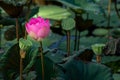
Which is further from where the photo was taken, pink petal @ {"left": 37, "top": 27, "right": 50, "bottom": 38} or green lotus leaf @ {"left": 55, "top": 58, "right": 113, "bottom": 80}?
green lotus leaf @ {"left": 55, "top": 58, "right": 113, "bottom": 80}

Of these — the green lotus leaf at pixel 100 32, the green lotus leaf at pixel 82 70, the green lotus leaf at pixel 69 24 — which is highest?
the green lotus leaf at pixel 69 24

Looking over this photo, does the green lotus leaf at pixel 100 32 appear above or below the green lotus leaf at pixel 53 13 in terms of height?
below

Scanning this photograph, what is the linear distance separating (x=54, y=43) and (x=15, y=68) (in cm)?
91

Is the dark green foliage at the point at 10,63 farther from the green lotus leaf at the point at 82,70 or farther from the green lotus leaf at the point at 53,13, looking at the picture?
the green lotus leaf at the point at 53,13

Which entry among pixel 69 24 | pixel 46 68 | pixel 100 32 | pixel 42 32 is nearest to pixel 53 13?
pixel 100 32

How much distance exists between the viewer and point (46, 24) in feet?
2.95

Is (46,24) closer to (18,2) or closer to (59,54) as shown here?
(18,2)

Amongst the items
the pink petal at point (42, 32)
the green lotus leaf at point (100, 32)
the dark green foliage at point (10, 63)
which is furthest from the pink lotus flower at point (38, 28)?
the green lotus leaf at point (100, 32)

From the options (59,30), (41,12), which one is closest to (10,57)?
(59,30)

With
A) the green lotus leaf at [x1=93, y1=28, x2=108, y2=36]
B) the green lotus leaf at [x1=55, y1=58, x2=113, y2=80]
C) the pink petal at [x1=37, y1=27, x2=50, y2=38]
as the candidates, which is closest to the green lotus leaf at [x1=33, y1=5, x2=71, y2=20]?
the green lotus leaf at [x1=93, y1=28, x2=108, y2=36]

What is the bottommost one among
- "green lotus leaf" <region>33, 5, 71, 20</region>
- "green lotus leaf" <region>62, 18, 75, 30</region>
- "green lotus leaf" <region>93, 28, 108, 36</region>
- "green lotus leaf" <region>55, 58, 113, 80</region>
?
"green lotus leaf" <region>93, 28, 108, 36</region>

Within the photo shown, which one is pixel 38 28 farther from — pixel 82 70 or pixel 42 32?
pixel 82 70

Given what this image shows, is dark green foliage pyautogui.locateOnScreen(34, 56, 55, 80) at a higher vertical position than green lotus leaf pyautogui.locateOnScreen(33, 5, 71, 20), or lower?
lower

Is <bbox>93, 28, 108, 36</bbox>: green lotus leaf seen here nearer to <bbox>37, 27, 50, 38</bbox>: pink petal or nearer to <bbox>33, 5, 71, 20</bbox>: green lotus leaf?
<bbox>33, 5, 71, 20</bbox>: green lotus leaf
